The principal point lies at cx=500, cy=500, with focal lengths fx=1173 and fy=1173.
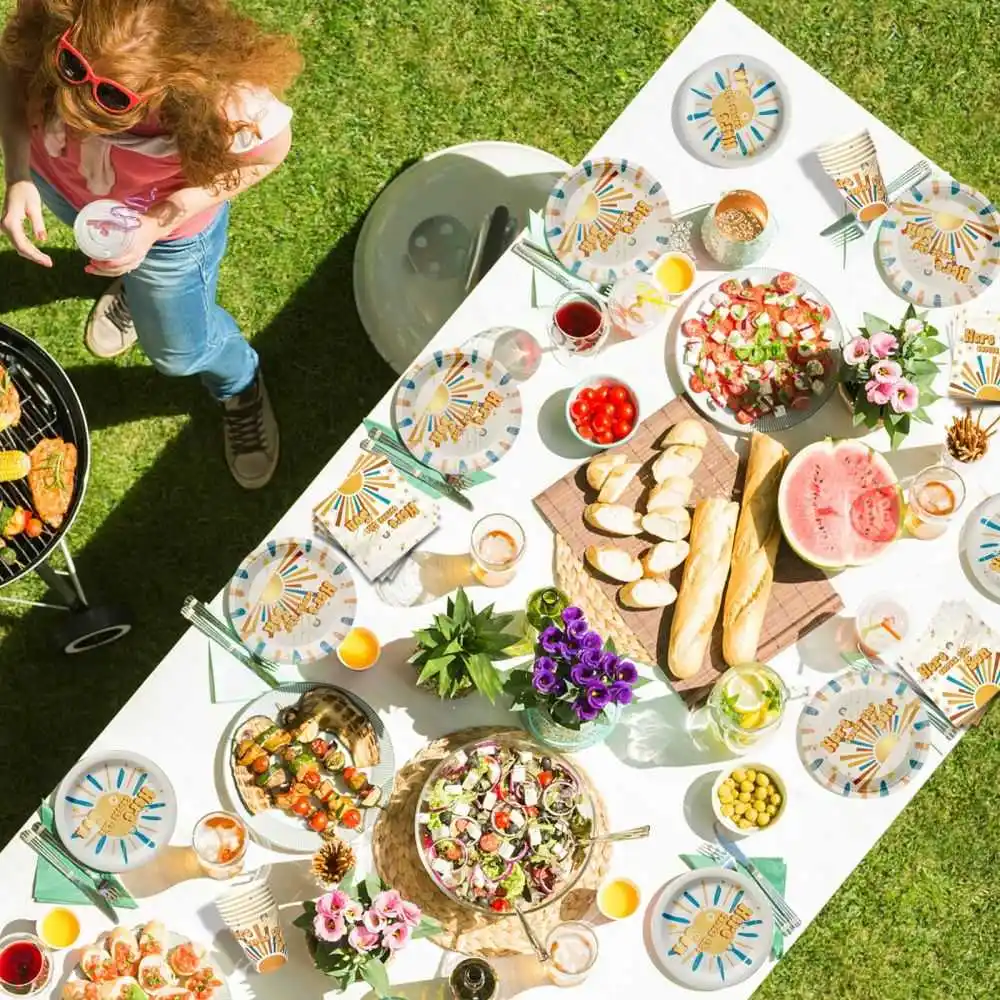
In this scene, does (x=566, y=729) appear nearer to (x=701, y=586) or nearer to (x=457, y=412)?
(x=701, y=586)

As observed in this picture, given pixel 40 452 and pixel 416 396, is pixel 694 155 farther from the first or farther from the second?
pixel 40 452

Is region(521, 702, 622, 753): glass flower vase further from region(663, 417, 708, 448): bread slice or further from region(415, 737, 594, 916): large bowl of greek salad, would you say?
region(663, 417, 708, 448): bread slice

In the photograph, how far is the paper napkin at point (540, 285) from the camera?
2.88 m

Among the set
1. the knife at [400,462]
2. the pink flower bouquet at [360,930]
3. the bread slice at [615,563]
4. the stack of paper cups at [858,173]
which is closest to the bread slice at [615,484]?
the bread slice at [615,563]

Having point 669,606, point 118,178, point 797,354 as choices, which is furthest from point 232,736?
point 797,354

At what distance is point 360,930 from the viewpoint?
2.34 m

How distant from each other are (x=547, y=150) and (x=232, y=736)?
99.9 inches

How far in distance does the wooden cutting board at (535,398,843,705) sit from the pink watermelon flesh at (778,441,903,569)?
0.30 feet

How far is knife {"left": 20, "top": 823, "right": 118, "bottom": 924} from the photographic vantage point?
2.58m

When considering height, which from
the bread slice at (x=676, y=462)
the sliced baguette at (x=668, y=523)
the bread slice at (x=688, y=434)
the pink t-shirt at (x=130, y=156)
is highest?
the bread slice at (x=688, y=434)

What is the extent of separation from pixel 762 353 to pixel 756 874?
1.22 m

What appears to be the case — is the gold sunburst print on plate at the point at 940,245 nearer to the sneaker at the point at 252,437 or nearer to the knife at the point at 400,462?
the knife at the point at 400,462

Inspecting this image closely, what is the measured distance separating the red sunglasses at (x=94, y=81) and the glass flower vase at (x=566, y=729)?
149 centimetres

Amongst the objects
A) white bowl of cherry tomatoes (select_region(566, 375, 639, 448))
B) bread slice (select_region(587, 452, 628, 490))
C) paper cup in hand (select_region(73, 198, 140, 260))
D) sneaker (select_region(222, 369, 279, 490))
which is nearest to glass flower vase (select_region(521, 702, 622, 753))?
bread slice (select_region(587, 452, 628, 490))
